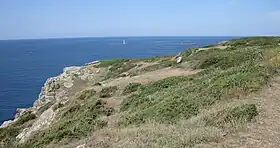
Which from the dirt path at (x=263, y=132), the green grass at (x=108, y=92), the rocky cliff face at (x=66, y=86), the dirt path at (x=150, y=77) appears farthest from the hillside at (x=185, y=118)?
the rocky cliff face at (x=66, y=86)

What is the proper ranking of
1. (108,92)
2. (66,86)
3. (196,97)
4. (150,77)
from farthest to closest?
(66,86) < (150,77) < (108,92) < (196,97)

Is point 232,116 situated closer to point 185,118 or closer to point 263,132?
point 263,132

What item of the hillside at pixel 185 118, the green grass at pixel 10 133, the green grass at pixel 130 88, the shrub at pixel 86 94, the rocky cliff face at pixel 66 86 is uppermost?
the hillside at pixel 185 118

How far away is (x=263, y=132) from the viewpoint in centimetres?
942

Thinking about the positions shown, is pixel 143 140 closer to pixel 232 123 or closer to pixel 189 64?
pixel 232 123

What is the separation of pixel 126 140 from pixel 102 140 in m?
1.11

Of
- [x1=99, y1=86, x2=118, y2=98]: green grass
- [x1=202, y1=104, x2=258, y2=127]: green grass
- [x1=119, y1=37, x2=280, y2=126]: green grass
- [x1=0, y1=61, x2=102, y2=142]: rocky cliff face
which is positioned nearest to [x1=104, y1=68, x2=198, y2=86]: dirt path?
[x1=99, y1=86, x2=118, y2=98]: green grass

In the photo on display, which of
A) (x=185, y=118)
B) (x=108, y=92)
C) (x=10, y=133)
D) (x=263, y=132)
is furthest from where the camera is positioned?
(x=108, y=92)

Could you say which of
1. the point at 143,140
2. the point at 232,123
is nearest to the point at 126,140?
the point at 143,140

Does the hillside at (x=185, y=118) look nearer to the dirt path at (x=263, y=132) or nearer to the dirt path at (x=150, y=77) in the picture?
the dirt path at (x=263, y=132)

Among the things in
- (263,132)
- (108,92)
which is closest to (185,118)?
(263,132)

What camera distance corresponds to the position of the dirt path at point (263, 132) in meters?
8.63

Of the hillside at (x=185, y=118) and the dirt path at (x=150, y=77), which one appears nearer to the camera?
the hillside at (x=185, y=118)

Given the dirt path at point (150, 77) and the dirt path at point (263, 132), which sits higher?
the dirt path at point (263, 132)
